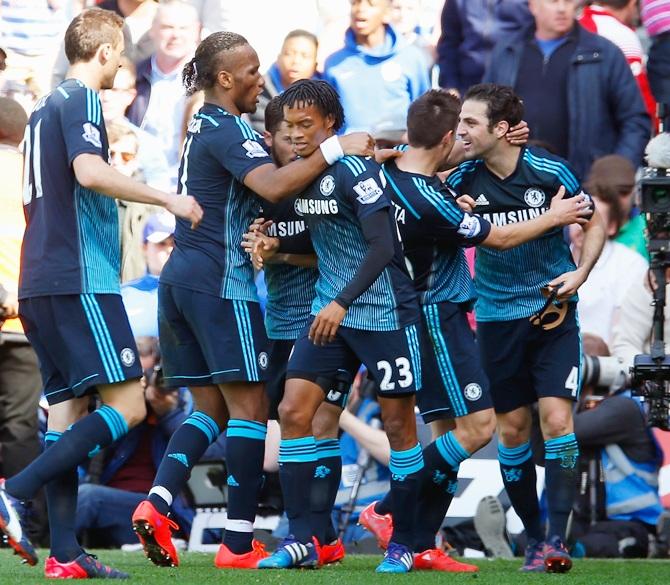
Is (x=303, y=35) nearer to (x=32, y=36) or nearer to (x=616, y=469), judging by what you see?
(x=32, y=36)

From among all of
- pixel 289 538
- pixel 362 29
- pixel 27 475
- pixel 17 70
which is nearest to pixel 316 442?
pixel 289 538

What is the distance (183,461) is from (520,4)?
526 centimetres

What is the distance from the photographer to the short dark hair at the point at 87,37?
21.4 feet

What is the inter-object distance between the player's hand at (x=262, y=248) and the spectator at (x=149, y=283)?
2.76 metres

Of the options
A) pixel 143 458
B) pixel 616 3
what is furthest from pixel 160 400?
pixel 616 3

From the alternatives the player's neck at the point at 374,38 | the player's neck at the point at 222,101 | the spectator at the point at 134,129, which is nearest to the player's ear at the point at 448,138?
the player's neck at the point at 222,101

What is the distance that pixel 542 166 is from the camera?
7.44 m

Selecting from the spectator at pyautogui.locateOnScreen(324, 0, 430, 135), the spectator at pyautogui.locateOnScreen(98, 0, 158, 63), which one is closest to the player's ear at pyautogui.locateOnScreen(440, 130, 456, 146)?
the spectator at pyautogui.locateOnScreen(324, 0, 430, 135)

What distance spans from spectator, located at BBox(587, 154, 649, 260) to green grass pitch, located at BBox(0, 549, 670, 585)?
2.99m

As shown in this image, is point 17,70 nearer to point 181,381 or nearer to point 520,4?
point 520,4

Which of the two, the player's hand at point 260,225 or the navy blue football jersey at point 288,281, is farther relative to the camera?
the navy blue football jersey at point 288,281

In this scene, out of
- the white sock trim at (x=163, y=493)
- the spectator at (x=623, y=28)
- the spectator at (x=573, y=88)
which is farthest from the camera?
the spectator at (x=623, y=28)

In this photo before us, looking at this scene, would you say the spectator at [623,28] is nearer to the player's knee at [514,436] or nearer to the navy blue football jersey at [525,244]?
the navy blue football jersey at [525,244]

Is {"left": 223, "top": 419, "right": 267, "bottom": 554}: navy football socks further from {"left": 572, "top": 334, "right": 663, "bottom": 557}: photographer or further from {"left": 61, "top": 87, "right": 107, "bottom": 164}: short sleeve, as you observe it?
{"left": 572, "top": 334, "right": 663, "bottom": 557}: photographer
